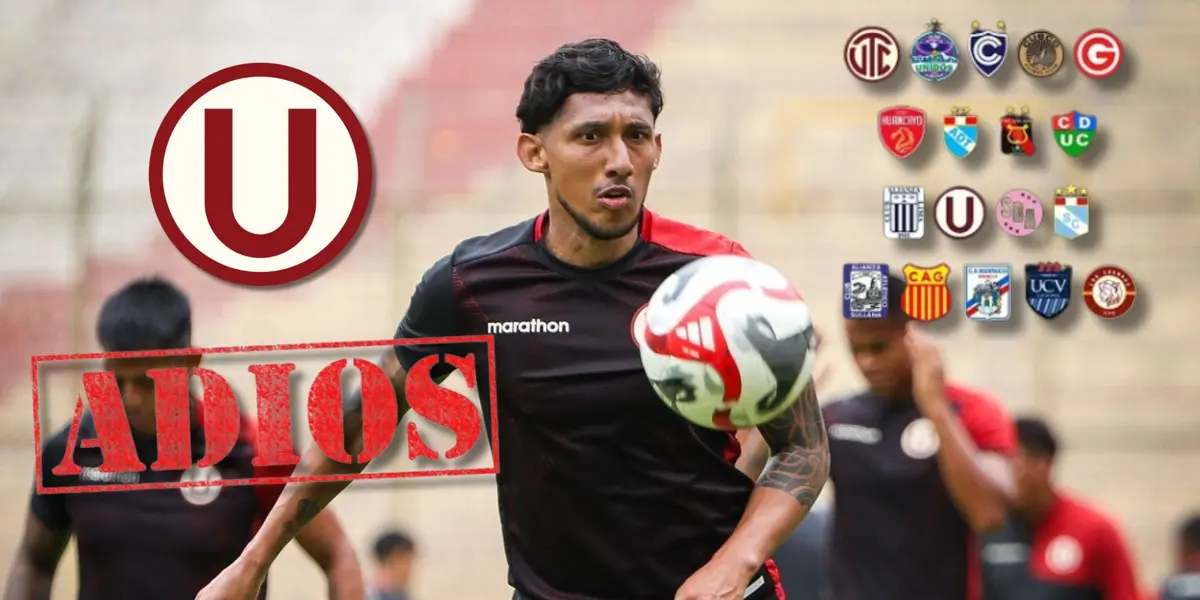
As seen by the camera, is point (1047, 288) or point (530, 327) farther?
point (1047, 288)

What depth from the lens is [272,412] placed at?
171 inches

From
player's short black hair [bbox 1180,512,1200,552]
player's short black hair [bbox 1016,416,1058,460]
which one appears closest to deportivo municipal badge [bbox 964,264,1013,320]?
player's short black hair [bbox 1016,416,1058,460]

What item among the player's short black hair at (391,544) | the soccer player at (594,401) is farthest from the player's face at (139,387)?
the player's short black hair at (391,544)

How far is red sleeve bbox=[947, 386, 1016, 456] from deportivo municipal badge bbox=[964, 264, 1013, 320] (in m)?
0.28

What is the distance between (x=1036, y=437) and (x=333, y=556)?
2445 mm

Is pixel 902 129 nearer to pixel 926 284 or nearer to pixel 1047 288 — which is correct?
pixel 926 284

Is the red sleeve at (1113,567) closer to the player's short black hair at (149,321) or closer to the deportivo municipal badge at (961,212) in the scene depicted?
the deportivo municipal badge at (961,212)

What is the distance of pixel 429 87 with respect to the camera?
4.81 m

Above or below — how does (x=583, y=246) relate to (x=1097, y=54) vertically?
below

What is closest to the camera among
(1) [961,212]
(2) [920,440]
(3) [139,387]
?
(3) [139,387]

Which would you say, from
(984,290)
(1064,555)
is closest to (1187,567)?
(1064,555)

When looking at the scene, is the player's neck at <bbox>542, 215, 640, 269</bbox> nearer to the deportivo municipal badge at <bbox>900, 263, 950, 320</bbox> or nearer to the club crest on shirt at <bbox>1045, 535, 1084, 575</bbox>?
the deportivo municipal badge at <bbox>900, 263, 950, 320</bbox>

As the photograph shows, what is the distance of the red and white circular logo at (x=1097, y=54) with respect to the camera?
468 centimetres

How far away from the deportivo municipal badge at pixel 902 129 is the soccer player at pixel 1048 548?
1.01 meters
